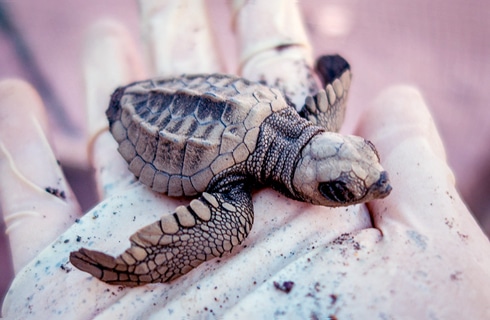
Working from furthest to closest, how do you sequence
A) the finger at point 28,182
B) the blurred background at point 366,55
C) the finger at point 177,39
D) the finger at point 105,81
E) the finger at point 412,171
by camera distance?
the blurred background at point 366,55
the finger at point 177,39
the finger at point 105,81
the finger at point 28,182
the finger at point 412,171

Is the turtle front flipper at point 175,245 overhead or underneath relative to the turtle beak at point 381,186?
underneath

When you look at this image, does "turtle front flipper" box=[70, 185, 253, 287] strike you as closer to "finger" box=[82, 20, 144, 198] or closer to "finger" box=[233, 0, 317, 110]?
"finger" box=[82, 20, 144, 198]

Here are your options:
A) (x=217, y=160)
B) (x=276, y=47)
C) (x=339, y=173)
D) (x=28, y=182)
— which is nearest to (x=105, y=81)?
(x=28, y=182)

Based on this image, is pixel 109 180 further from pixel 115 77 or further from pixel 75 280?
pixel 115 77

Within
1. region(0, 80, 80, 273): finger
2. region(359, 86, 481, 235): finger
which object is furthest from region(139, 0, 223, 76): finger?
region(359, 86, 481, 235): finger

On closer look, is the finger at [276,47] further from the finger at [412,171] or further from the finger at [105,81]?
the finger at [105,81]

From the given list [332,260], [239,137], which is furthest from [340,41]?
[332,260]

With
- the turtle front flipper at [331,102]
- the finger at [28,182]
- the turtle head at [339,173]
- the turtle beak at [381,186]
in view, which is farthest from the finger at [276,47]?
the finger at [28,182]
